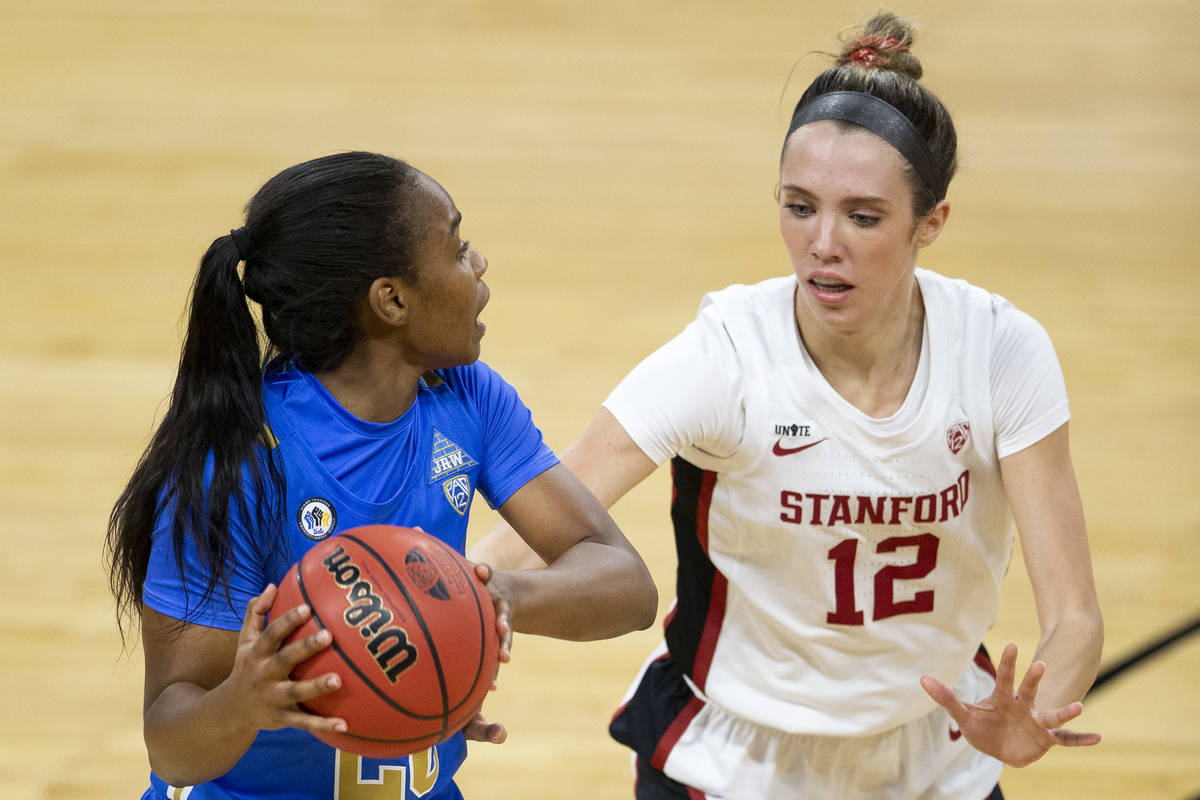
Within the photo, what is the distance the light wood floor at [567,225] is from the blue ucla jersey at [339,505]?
167 centimetres

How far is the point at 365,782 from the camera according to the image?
1.87 meters

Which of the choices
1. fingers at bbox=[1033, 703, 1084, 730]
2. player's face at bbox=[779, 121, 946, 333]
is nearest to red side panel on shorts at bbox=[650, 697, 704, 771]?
fingers at bbox=[1033, 703, 1084, 730]

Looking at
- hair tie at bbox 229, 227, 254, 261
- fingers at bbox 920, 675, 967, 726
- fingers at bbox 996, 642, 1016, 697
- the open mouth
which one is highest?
hair tie at bbox 229, 227, 254, 261

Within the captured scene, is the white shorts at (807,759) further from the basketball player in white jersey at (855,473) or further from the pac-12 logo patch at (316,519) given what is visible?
the pac-12 logo patch at (316,519)

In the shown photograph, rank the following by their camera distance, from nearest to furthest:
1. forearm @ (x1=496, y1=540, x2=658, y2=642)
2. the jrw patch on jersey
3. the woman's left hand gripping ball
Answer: the woman's left hand gripping ball, forearm @ (x1=496, y1=540, x2=658, y2=642), the jrw patch on jersey

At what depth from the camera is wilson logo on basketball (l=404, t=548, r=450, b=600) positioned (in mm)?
1638

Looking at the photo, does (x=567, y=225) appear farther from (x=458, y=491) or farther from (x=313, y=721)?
(x=313, y=721)

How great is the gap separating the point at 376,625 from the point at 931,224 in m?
1.27

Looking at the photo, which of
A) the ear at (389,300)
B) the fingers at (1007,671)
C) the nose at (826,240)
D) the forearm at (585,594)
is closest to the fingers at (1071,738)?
the fingers at (1007,671)

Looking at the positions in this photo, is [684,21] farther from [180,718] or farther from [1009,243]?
[180,718]

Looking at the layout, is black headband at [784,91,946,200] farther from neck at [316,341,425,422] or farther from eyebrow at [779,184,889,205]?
neck at [316,341,425,422]

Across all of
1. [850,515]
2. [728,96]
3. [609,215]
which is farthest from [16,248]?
[850,515]

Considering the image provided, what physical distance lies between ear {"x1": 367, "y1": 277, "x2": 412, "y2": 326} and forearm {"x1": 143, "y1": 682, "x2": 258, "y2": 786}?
497mm

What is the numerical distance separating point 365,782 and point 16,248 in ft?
16.1
